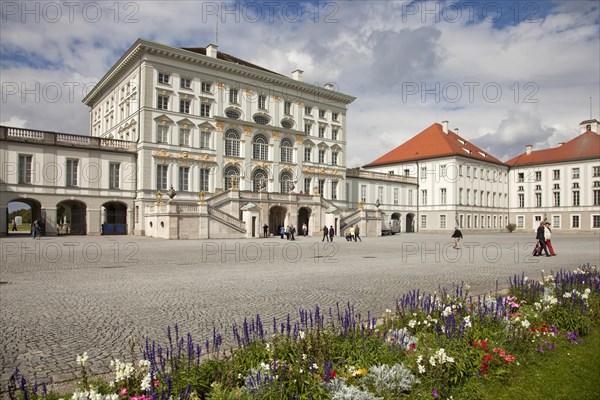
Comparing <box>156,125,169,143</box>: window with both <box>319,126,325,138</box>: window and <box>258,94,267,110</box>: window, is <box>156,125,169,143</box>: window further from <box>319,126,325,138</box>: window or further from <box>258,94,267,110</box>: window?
<box>319,126,325,138</box>: window

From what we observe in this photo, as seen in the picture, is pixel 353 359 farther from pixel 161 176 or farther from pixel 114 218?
pixel 114 218

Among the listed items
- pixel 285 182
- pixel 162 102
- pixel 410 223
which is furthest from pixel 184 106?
pixel 410 223

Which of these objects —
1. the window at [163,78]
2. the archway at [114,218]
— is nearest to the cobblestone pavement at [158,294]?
the archway at [114,218]

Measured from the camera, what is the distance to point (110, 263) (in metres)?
15.7

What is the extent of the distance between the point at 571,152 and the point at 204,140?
56385 millimetres

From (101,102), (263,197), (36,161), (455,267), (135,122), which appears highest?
(101,102)

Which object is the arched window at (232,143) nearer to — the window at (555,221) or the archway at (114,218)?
the archway at (114,218)

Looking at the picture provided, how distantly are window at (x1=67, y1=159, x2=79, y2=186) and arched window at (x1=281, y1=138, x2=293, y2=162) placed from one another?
2107cm

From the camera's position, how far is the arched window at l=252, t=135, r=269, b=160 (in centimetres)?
4853

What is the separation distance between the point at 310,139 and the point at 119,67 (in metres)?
21.9

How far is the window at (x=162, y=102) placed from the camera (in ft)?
139

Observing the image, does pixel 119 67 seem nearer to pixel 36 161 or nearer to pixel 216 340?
pixel 36 161

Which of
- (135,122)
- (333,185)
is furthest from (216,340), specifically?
(333,185)

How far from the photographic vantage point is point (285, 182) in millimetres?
51219
